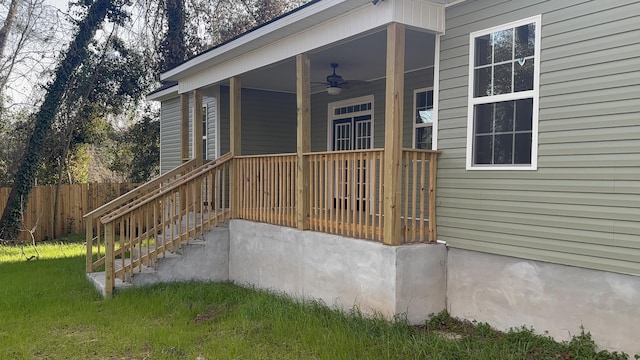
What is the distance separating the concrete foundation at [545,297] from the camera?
3734mm

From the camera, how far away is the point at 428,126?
23.2ft

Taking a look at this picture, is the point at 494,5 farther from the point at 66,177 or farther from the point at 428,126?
the point at 66,177

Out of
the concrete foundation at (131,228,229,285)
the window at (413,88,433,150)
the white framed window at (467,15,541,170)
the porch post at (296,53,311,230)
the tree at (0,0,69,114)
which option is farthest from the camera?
the tree at (0,0,69,114)

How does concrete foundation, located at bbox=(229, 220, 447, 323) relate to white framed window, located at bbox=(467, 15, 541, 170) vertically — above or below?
below

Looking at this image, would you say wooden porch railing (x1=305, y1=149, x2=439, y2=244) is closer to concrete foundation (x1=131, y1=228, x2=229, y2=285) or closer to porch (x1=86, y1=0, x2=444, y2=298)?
porch (x1=86, y1=0, x2=444, y2=298)

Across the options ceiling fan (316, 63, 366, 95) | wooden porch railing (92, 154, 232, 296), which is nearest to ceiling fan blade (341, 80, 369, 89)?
ceiling fan (316, 63, 366, 95)

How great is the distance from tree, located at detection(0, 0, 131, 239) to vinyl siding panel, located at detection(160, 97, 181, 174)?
287cm

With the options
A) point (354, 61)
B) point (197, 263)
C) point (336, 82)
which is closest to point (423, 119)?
point (354, 61)

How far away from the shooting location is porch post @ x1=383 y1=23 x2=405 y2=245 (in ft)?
15.4

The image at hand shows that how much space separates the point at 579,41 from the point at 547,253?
1.88 meters

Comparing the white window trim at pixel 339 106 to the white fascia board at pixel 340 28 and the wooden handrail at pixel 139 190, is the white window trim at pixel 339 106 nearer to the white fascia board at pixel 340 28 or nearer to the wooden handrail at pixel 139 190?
the white fascia board at pixel 340 28

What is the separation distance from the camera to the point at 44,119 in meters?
12.3

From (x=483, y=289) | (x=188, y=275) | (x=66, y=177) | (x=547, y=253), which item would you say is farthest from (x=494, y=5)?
(x=66, y=177)

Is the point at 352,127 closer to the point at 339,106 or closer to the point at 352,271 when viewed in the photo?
the point at 339,106
